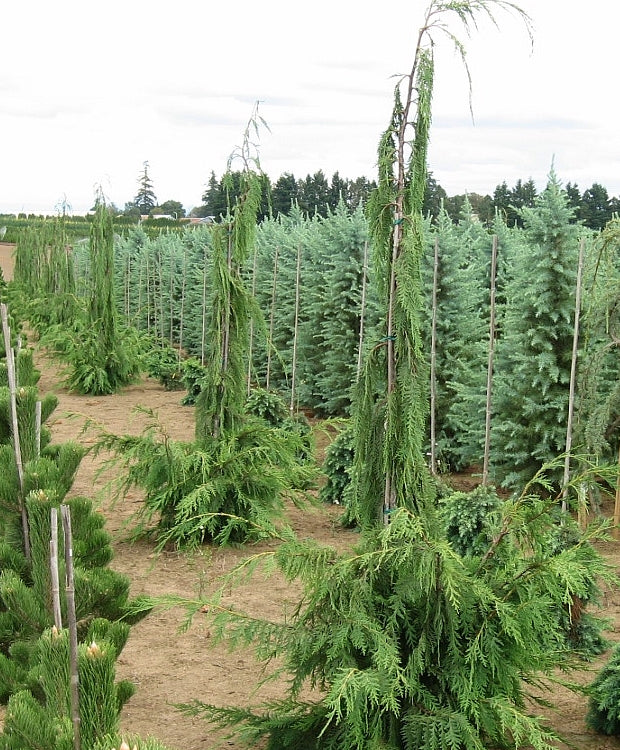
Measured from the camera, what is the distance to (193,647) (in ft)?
17.3

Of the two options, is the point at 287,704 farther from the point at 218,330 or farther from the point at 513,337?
the point at 513,337

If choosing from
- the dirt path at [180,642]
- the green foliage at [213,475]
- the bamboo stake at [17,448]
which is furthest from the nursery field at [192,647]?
the bamboo stake at [17,448]

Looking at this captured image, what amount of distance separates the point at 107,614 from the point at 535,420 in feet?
17.4

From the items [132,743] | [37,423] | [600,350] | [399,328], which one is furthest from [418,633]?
[600,350]

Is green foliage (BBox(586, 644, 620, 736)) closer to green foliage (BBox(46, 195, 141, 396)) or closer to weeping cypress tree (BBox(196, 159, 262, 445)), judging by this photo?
weeping cypress tree (BBox(196, 159, 262, 445))

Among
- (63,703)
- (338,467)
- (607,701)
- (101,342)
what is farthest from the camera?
(101,342)

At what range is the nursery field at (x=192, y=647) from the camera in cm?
425

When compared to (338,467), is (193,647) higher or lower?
lower

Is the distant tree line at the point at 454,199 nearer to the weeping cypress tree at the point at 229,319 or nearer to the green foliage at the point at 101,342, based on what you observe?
the green foliage at the point at 101,342

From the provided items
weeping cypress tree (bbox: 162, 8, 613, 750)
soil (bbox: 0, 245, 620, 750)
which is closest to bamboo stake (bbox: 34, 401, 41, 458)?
soil (bbox: 0, 245, 620, 750)

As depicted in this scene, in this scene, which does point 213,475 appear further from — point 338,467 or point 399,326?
point 399,326

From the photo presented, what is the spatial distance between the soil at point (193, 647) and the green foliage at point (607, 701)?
59mm

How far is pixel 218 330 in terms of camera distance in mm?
7398

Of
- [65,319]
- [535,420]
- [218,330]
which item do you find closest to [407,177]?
[218,330]
